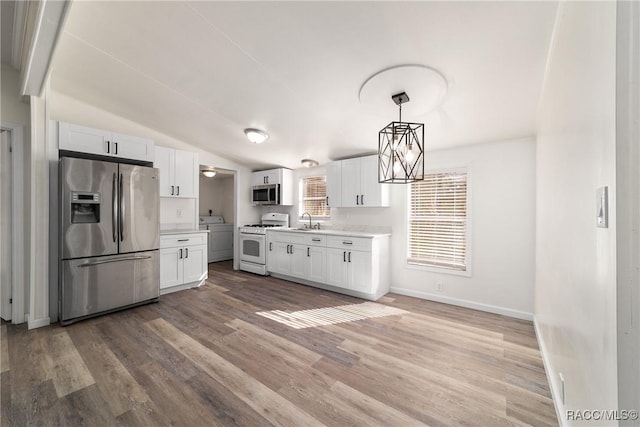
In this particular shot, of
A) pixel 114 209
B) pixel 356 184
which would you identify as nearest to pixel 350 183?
pixel 356 184

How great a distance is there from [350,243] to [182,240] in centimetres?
271

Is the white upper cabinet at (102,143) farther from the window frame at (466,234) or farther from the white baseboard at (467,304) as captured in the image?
the white baseboard at (467,304)

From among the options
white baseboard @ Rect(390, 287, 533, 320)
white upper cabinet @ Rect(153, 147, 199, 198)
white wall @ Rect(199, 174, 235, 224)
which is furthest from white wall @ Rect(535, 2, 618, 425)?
white wall @ Rect(199, 174, 235, 224)

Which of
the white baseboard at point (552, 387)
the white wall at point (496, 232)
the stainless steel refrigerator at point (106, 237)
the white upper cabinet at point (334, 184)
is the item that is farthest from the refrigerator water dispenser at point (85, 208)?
the white baseboard at point (552, 387)

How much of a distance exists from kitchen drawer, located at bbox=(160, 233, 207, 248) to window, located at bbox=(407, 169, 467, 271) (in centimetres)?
349

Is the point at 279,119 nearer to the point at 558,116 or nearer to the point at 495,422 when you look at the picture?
the point at 558,116

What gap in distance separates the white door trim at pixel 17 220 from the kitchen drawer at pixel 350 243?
3749mm

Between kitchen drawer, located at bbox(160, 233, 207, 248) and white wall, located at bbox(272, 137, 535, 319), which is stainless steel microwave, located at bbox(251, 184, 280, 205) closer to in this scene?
kitchen drawer, located at bbox(160, 233, 207, 248)

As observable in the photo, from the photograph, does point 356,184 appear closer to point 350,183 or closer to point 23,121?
point 350,183

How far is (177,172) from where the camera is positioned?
418 cm

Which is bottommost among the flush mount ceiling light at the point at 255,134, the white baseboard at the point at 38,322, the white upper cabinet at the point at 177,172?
the white baseboard at the point at 38,322

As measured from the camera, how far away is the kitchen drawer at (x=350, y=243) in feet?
11.8

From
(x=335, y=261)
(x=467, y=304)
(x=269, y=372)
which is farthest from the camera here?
(x=335, y=261)

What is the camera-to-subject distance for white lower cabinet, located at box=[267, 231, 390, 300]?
3607mm
